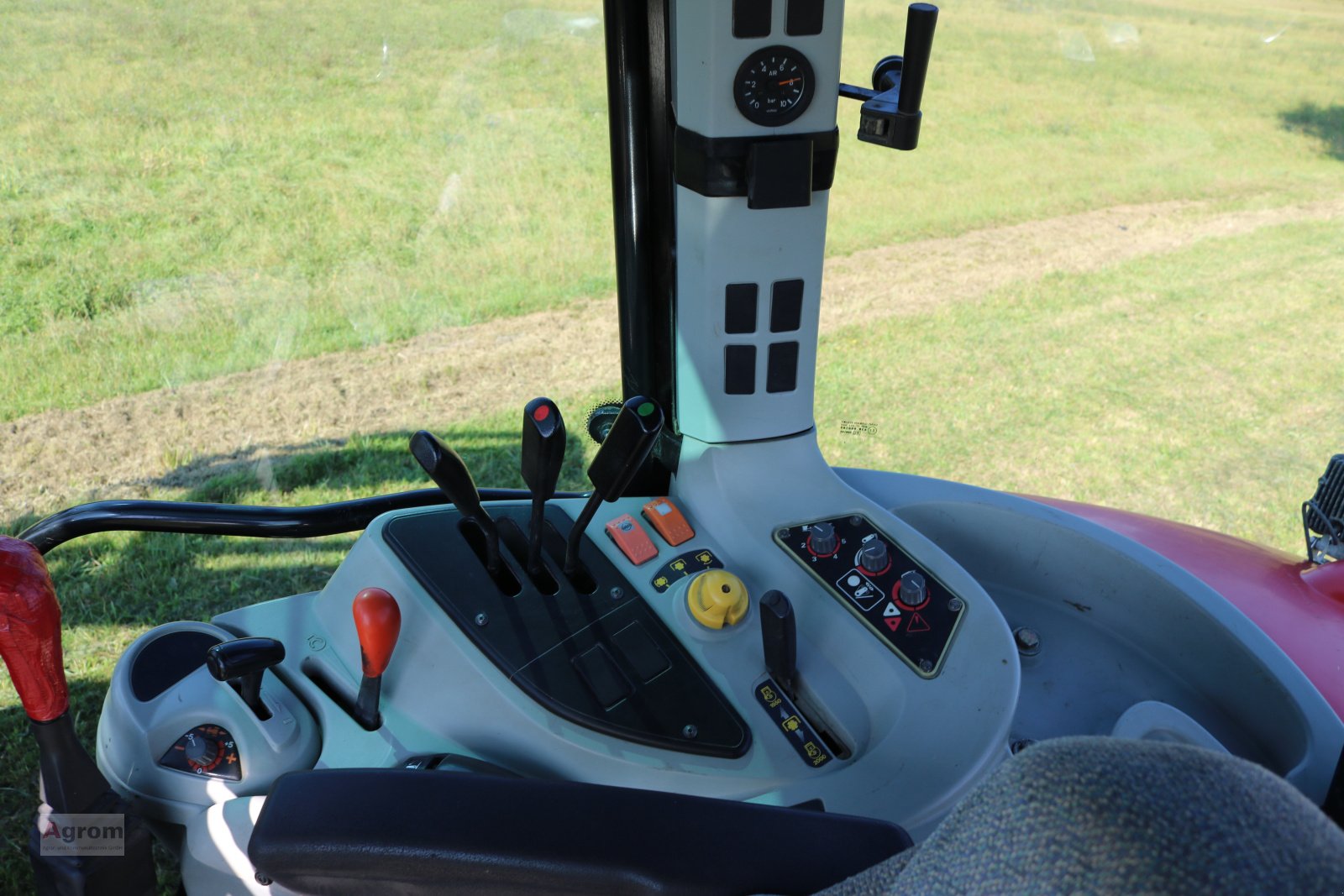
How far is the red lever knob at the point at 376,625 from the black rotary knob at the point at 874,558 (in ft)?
2.00

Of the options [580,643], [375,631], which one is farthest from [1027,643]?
[375,631]

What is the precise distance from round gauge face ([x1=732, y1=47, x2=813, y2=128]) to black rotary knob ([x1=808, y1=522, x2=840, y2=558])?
1.78 feet

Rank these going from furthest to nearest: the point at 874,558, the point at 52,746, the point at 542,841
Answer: the point at 874,558
the point at 52,746
the point at 542,841

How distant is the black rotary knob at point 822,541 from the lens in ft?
4.33

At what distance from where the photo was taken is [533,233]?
2104mm

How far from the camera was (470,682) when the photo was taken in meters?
1.14

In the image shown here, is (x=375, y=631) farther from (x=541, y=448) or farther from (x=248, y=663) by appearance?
(x=541, y=448)

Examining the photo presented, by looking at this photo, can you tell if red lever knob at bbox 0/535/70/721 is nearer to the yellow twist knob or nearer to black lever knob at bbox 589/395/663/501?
black lever knob at bbox 589/395/663/501

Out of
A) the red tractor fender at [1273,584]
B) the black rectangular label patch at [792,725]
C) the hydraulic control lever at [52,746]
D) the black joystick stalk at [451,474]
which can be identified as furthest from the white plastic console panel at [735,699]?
the red tractor fender at [1273,584]

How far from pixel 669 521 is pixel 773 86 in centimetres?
60

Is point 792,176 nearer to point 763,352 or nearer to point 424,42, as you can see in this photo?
point 763,352

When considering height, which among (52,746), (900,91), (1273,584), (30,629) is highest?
(900,91)

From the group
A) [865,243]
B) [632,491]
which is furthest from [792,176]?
[865,243]

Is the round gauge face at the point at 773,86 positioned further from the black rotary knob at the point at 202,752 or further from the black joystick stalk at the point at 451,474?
the black rotary knob at the point at 202,752
